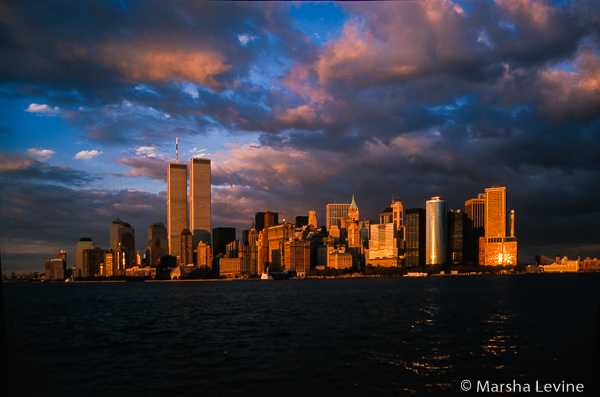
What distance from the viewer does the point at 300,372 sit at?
28.7 m

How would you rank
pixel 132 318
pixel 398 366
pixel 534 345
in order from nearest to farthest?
pixel 398 366, pixel 534 345, pixel 132 318

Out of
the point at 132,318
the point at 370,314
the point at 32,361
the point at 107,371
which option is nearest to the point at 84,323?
the point at 132,318

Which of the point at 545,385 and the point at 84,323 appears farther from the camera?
the point at 84,323

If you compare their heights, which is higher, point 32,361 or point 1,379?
point 1,379

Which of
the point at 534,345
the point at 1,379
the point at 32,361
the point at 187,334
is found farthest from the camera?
the point at 187,334

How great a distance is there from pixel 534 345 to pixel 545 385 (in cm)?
1334

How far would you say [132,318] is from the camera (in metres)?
66.3

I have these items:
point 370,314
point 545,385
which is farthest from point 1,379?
point 370,314

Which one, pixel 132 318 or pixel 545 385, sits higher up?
pixel 545 385

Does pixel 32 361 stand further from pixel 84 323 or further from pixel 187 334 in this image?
pixel 84 323

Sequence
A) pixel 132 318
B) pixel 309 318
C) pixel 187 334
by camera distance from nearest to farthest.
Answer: pixel 187 334 < pixel 309 318 < pixel 132 318

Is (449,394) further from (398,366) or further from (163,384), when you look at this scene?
(163,384)

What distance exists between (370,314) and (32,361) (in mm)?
43914

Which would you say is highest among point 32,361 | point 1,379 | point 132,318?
point 1,379
